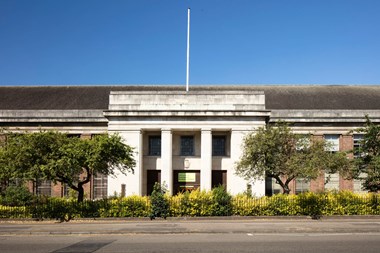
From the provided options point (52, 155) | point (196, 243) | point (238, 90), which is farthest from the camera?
point (238, 90)

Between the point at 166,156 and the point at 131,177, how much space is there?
11.1 feet

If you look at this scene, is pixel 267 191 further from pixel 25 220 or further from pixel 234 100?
pixel 25 220

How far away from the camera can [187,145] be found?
34375 millimetres

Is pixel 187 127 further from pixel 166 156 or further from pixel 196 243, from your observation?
pixel 196 243

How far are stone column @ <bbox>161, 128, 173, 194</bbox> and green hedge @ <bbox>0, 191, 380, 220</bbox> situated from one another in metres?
8.42

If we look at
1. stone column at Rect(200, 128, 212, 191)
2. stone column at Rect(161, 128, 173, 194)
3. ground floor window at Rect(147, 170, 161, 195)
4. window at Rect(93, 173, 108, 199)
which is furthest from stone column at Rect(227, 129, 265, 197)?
window at Rect(93, 173, 108, 199)

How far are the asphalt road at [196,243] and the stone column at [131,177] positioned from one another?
15345 mm

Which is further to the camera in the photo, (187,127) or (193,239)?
(187,127)

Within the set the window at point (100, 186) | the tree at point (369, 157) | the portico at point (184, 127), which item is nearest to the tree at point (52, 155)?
the portico at point (184, 127)

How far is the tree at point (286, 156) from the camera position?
948 inches

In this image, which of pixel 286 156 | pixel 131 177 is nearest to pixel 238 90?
pixel 131 177

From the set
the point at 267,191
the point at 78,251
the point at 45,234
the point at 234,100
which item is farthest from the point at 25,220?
the point at 267,191

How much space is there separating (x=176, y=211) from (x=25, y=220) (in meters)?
8.71

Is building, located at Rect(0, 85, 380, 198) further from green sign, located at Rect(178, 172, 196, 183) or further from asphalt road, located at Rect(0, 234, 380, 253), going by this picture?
asphalt road, located at Rect(0, 234, 380, 253)
